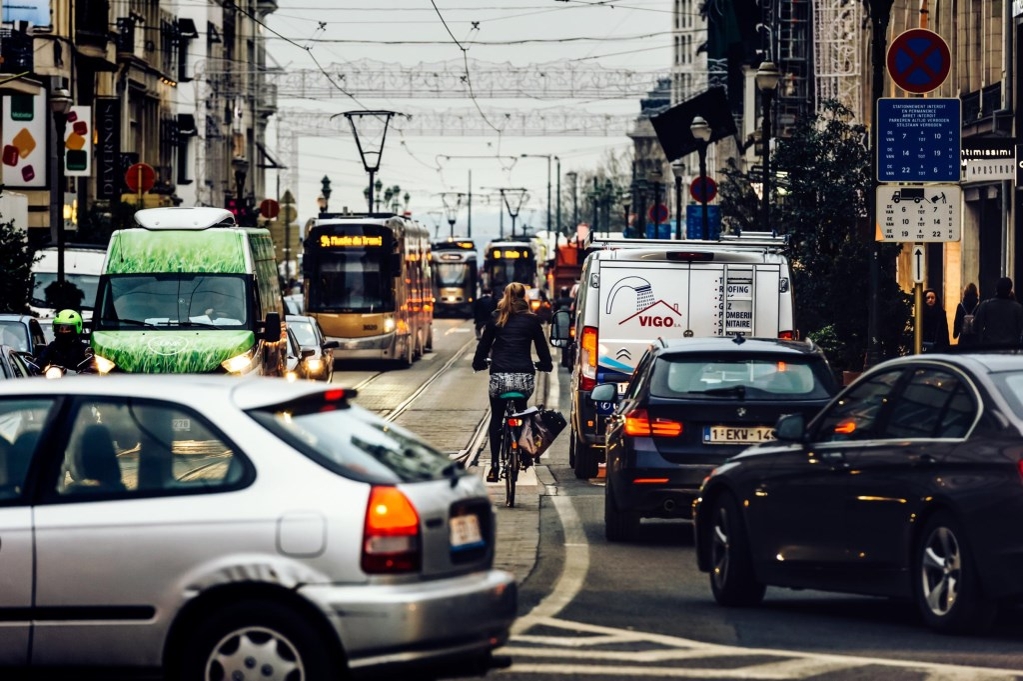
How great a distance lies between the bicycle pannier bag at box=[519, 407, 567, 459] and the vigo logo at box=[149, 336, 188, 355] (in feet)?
25.1

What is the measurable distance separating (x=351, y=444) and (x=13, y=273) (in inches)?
1041

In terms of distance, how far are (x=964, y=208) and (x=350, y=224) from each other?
512 inches

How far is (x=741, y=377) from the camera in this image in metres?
14.7

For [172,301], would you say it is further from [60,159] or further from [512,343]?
[60,159]

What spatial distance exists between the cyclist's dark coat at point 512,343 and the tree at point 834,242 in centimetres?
1399

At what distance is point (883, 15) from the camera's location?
22031mm

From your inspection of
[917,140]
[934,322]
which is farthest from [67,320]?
[934,322]

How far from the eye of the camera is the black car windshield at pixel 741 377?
47.9ft

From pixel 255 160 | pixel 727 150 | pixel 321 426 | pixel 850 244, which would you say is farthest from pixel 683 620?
pixel 255 160

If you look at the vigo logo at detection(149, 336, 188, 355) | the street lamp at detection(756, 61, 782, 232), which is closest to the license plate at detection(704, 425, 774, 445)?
the vigo logo at detection(149, 336, 188, 355)

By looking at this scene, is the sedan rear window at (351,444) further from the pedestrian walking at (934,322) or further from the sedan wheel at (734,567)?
the pedestrian walking at (934,322)

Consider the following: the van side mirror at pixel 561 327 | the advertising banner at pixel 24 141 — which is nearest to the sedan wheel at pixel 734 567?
the van side mirror at pixel 561 327

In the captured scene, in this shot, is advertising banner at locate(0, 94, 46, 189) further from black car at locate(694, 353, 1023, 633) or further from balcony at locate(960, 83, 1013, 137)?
black car at locate(694, 353, 1023, 633)

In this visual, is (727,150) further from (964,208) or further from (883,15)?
(883,15)
